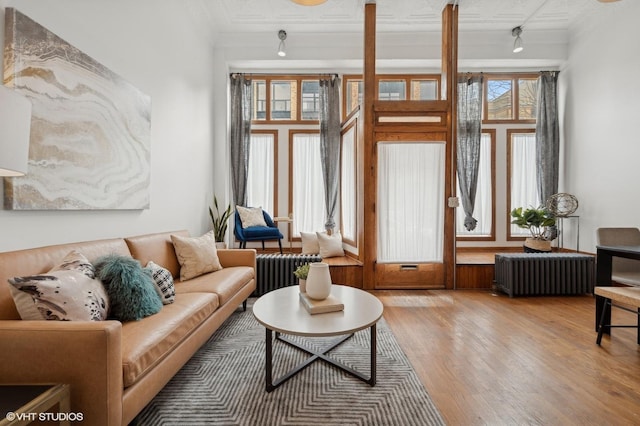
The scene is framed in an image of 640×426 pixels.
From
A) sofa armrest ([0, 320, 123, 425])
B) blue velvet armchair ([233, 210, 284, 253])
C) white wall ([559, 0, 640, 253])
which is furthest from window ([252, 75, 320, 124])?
sofa armrest ([0, 320, 123, 425])

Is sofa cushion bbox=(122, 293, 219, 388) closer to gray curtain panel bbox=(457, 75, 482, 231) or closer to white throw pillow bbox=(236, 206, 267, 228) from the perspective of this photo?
white throw pillow bbox=(236, 206, 267, 228)

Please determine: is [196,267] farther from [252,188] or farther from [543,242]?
[543,242]

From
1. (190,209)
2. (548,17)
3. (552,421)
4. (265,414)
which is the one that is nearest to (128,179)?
(190,209)

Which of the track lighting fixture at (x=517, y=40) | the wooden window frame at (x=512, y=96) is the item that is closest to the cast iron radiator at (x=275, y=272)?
the wooden window frame at (x=512, y=96)

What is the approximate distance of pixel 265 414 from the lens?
1.60 metres

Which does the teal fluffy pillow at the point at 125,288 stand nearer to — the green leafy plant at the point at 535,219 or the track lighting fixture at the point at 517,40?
the green leafy plant at the point at 535,219

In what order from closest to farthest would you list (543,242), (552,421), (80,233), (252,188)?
(552,421), (80,233), (543,242), (252,188)

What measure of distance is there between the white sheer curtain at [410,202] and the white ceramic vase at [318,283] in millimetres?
2296

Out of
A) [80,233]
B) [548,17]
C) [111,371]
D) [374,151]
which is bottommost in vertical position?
[111,371]

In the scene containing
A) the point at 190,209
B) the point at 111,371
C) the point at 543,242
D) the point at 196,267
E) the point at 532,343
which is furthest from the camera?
the point at 543,242

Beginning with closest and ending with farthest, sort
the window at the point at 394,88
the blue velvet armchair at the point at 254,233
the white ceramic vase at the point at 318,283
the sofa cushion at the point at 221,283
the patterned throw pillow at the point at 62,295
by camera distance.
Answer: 1. the patterned throw pillow at the point at 62,295
2. the white ceramic vase at the point at 318,283
3. the sofa cushion at the point at 221,283
4. the blue velvet armchair at the point at 254,233
5. the window at the point at 394,88

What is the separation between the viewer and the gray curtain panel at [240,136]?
514 centimetres

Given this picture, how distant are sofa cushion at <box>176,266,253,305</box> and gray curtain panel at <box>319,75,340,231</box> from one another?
2432mm

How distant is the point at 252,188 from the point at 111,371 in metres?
4.38
